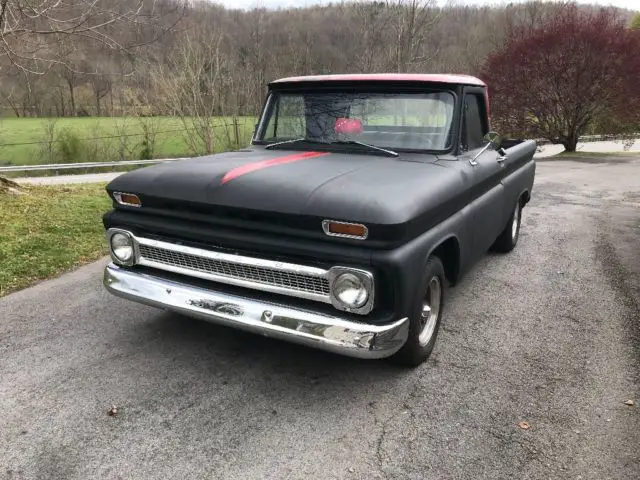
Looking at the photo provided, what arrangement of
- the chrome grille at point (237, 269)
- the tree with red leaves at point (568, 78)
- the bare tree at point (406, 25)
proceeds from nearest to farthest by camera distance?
the chrome grille at point (237, 269)
the bare tree at point (406, 25)
the tree with red leaves at point (568, 78)

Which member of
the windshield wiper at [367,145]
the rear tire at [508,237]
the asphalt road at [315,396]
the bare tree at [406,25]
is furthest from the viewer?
the bare tree at [406,25]

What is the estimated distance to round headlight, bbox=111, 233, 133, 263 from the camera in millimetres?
3318

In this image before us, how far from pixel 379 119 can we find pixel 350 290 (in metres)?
1.72

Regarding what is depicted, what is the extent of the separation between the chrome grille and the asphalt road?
2.13ft

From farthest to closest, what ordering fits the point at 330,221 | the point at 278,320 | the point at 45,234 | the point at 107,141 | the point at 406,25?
1. the point at 107,141
2. the point at 406,25
3. the point at 45,234
4. the point at 278,320
5. the point at 330,221

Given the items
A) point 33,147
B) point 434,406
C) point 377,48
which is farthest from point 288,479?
point 33,147

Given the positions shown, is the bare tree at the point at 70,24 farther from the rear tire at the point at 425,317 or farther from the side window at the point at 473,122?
the rear tire at the point at 425,317

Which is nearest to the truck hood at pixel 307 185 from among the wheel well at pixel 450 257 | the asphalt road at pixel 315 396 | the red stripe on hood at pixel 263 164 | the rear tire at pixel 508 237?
the red stripe on hood at pixel 263 164

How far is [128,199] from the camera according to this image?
327 cm

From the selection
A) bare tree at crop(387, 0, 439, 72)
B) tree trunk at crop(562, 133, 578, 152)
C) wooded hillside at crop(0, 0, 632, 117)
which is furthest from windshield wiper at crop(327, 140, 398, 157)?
tree trunk at crop(562, 133, 578, 152)

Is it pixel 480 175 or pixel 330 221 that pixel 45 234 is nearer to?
pixel 330 221

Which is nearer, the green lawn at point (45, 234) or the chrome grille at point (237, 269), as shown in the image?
the chrome grille at point (237, 269)

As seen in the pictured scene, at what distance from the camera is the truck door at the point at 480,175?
378 centimetres

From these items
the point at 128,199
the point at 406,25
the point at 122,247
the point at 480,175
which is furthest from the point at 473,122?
the point at 406,25
